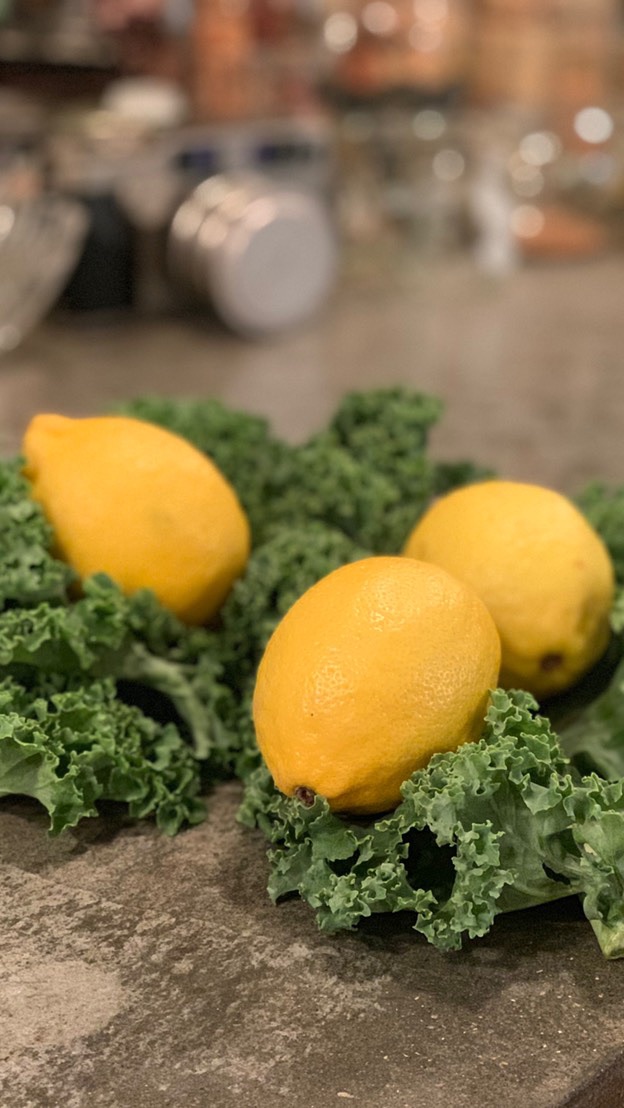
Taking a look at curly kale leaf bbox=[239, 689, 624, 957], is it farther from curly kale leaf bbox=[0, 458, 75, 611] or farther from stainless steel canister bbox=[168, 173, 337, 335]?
stainless steel canister bbox=[168, 173, 337, 335]

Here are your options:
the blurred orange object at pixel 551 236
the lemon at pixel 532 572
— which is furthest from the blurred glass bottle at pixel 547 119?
the lemon at pixel 532 572

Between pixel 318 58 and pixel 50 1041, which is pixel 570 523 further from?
pixel 318 58

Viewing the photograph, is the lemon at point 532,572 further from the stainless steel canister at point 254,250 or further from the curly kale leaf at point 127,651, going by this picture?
the stainless steel canister at point 254,250

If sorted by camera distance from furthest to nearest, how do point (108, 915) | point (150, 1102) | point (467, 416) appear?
1. point (467, 416)
2. point (108, 915)
3. point (150, 1102)

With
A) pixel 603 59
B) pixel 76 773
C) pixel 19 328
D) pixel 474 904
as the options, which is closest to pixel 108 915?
pixel 76 773

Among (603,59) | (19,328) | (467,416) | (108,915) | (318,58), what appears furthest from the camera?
(603,59)

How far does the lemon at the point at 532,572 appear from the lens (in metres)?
0.77

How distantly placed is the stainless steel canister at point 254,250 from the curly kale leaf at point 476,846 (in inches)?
57.4

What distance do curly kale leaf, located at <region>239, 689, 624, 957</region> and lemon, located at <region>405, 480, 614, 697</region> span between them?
0.38ft

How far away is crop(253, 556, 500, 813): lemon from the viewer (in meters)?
0.65

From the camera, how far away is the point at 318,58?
8.39 ft

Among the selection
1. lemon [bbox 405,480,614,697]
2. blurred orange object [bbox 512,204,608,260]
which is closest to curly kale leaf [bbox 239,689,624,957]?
lemon [bbox 405,480,614,697]

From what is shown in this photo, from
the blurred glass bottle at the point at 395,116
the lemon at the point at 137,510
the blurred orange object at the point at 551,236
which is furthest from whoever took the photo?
the blurred orange object at the point at 551,236

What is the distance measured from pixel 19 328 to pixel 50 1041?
60.1 inches
